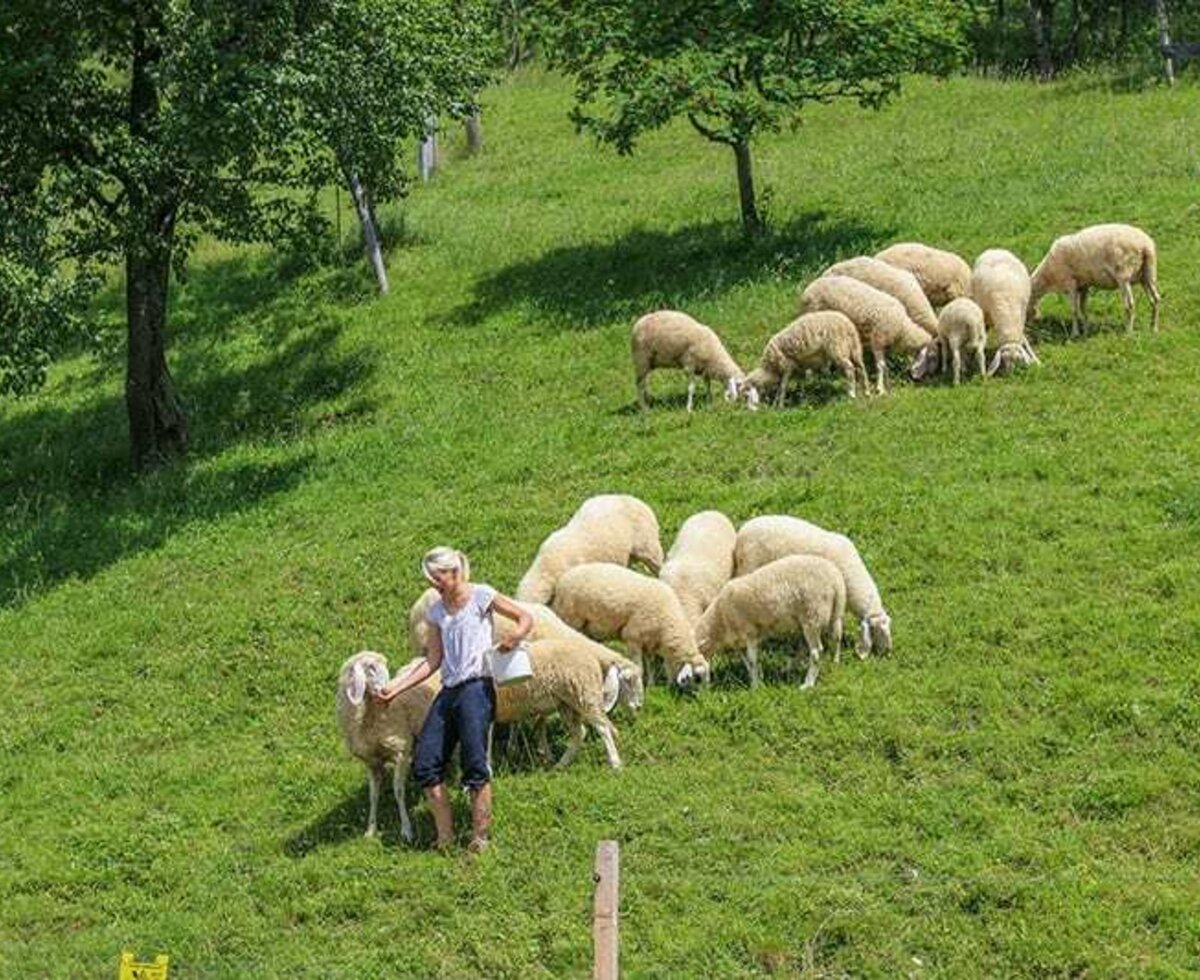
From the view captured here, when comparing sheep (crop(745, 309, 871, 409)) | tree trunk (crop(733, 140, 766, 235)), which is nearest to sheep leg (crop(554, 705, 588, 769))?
sheep (crop(745, 309, 871, 409))

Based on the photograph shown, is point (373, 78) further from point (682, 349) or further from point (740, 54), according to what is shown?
point (740, 54)

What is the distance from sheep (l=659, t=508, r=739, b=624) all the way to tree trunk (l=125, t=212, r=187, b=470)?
10051mm

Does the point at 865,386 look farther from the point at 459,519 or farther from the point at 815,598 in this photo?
the point at 815,598

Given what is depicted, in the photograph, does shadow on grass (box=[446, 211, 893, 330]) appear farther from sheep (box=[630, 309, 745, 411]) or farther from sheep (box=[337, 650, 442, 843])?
sheep (box=[337, 650, 442, 843])

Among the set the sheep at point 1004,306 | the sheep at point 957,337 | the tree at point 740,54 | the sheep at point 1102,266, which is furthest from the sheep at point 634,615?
the tree at point 740,54

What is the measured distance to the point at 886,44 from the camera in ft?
83.8

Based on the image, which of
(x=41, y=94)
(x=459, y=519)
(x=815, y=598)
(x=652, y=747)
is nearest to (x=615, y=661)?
(x=652, y=747)

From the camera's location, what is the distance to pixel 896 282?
2033 cm

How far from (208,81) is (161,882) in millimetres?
11690

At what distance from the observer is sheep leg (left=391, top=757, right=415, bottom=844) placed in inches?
472

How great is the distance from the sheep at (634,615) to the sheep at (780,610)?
27 cm

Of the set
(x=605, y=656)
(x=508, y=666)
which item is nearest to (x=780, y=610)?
(x=605, y=656)

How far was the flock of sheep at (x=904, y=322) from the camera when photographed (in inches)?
752

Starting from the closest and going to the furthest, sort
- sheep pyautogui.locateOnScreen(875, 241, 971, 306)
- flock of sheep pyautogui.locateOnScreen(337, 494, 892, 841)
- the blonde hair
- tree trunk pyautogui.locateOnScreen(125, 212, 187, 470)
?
the blonde hair → flock of sheep pyautogui.locateOnScreen(337, 494, 892, 841) → sheep pyautogui.locateOnScreen(875, 241, 971, 306) → tree trunk pyautogui.locateOnScreen(125, 212, 187, 470)
